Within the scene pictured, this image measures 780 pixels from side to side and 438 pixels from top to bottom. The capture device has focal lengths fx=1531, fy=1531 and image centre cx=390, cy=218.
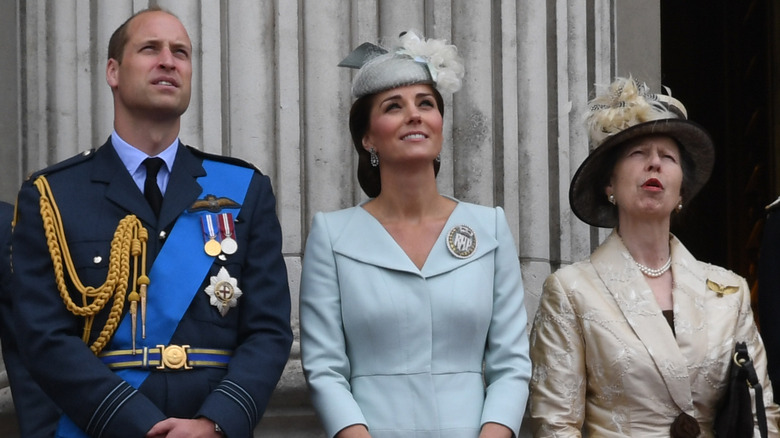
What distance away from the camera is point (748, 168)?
30.1 ft

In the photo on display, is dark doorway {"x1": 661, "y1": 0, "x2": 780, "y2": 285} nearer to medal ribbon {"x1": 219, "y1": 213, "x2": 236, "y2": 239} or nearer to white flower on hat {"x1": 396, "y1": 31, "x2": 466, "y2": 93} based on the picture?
white flower on hat {"x1": 396, "y1": 31, "x2": 466, "y2": 93}

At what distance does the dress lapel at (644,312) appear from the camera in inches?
186

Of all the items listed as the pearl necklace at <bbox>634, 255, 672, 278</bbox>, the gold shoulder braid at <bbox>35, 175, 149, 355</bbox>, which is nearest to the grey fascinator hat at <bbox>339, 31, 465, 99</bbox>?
the pearl necklace at <bbox>634, 255, 672, 278</bbox>

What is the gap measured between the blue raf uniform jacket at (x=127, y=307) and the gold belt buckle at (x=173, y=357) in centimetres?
2

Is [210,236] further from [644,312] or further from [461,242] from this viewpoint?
[644,312]

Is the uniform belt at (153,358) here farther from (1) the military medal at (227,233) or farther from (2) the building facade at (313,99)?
(2) the building facade at (313,99)

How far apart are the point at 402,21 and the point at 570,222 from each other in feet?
3.30

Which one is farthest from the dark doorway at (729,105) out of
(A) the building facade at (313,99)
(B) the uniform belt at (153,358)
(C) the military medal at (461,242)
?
(B) the uniform belt at (153,358)

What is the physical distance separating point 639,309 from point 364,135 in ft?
3.41

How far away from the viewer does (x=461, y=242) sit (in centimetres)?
471

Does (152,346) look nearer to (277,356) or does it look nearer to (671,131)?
(277,356)

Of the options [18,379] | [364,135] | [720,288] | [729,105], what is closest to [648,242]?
[720,288]

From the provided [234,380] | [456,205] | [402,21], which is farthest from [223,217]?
[402,21]

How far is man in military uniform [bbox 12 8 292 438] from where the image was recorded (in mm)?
4172
